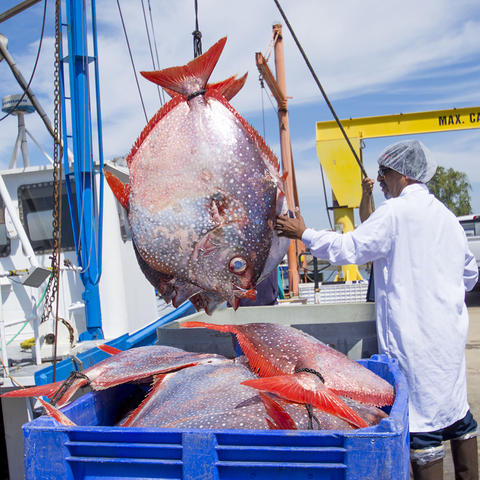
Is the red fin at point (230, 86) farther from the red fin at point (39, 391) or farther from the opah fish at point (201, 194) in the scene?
the red fin at point (39, 391)

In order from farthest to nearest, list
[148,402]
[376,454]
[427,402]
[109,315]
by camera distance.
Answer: [109,315] < [427,402] < [148,402] < [376,454]

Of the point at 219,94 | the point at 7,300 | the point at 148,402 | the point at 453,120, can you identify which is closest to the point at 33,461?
the point at 148,402

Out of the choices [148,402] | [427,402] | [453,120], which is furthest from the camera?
[453,120]

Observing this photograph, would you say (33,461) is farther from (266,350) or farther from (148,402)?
(266,350)

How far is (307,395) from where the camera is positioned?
143 centimetres

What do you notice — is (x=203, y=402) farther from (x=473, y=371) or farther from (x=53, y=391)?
(x=473, y=371)

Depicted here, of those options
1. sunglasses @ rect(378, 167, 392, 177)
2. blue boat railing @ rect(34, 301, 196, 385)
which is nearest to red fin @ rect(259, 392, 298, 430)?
blue boat railing @ rect(34, 301, 196, 385)

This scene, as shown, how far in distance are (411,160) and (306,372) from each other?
4.40ft

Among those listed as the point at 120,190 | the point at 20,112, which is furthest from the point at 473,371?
the point at 20,112

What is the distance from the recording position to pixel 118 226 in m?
5.16

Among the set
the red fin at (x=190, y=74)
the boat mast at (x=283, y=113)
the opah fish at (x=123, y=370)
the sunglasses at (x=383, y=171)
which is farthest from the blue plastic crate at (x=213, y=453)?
the boat mast at (x=283, y=113)

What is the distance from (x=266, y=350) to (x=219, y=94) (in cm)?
105

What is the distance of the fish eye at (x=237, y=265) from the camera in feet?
5.87

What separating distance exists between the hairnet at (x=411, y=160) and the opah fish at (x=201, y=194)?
844mm
